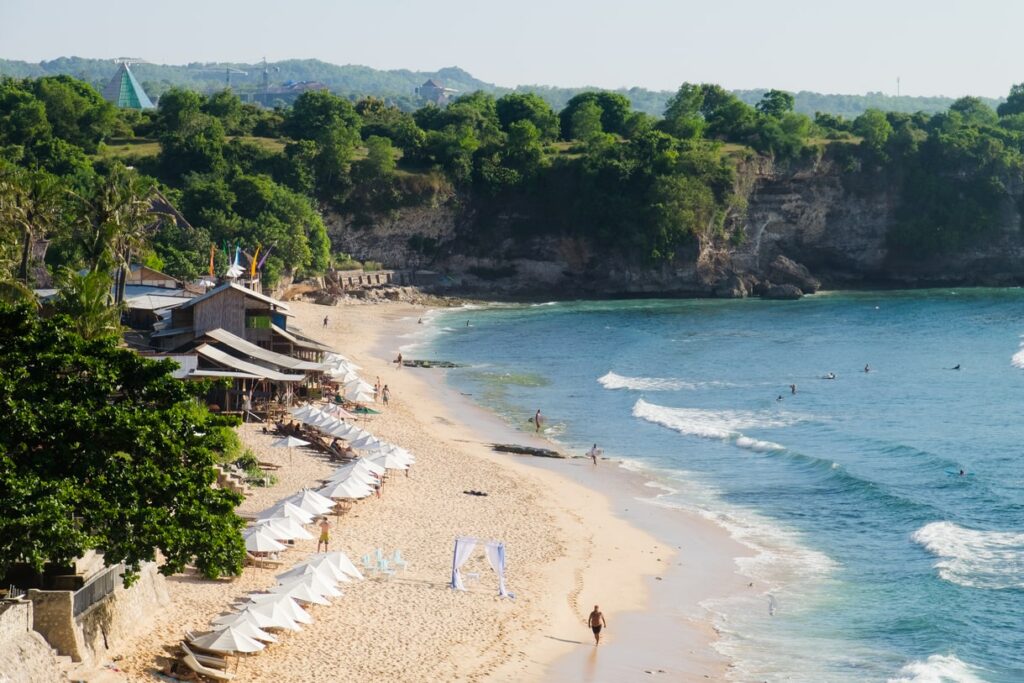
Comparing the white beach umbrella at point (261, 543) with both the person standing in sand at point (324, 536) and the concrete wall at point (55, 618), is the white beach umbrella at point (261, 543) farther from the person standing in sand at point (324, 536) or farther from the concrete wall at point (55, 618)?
the concrete wall at point (55, 618)

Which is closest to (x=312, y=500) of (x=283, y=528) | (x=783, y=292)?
(x=283, y=528)

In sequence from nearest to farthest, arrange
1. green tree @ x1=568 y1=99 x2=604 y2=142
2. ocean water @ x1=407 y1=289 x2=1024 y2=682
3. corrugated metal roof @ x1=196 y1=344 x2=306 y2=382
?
ocean water @ x1=407 y1=289 x2=1024 y2=682 < corrugated metal roof @ x1=196 y1=344 x2=306 y2=382 < green tree @ x1=568 y1=99 x2=604 y2=142

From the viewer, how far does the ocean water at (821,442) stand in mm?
30016

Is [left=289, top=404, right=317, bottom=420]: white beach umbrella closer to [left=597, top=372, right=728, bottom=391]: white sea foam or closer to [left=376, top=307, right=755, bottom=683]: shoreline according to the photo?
[left=376, top=307, right=755, bottom=683]: shoreline

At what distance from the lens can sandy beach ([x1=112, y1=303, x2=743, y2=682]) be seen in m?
26.1

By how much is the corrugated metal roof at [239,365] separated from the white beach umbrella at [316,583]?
72.4 feet

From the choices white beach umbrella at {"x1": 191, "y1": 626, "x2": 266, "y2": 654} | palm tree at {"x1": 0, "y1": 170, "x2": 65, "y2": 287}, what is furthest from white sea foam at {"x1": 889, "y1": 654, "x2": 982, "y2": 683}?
palm tree at {"x1": 0, "y1": 170, "x2": 65, "y2": 287}

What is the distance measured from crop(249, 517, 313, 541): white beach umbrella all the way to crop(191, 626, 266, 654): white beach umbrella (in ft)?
22.2

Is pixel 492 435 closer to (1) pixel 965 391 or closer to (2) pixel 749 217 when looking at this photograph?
(1) pixel 965 391

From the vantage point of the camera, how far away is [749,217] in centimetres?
12175

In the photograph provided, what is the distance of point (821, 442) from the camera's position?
2072 inches

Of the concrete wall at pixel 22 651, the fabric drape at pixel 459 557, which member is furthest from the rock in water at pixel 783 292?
the concrete wall at pixel 22 651

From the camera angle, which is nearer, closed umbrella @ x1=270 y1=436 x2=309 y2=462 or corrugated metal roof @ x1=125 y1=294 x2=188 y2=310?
closed umbrella @ x1=270 y1=436 x2=309 y2=462

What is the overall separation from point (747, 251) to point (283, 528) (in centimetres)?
9474
